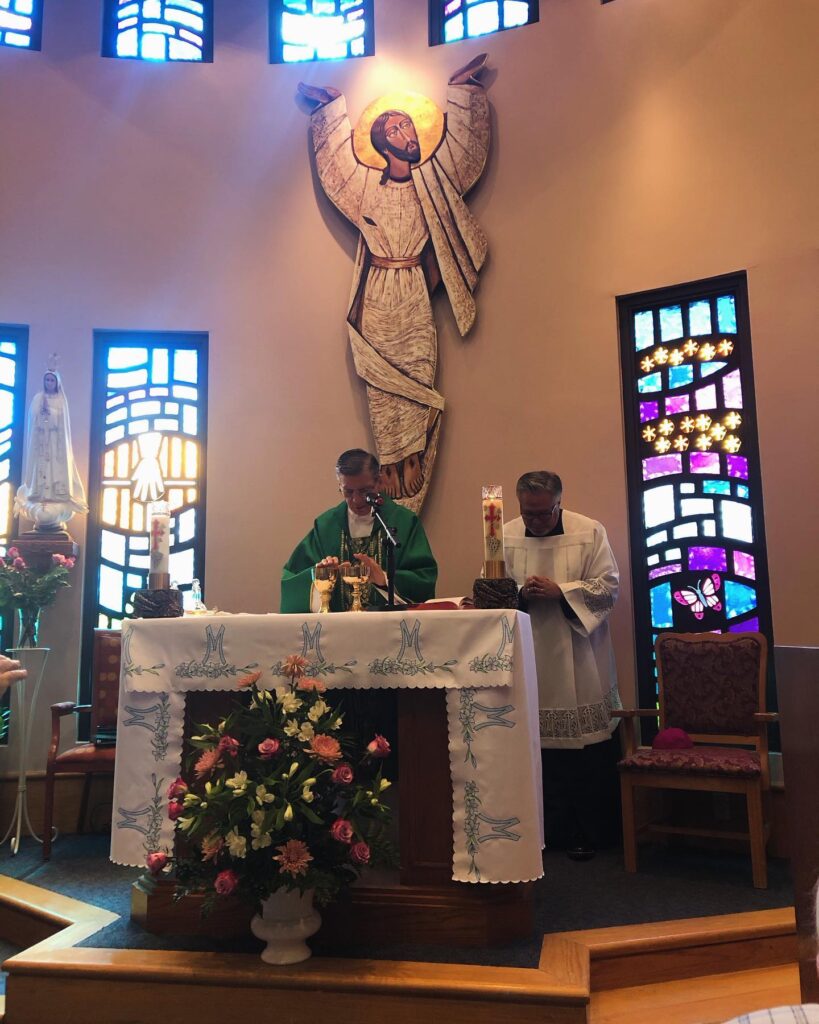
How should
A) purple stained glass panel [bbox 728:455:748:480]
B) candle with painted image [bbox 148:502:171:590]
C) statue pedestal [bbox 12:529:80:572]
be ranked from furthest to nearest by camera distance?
statue pedestal [bbox 12:529:80:572], purple stained glass panel [bbox 728:455:748:480], candle with painted image [bbox 148:502:171:590]

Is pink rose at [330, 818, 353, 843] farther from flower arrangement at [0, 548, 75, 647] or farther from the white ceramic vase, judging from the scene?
flower arrangement at [0, 548, 75, 647]

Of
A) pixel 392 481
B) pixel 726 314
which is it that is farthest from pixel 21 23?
pixel 726 314

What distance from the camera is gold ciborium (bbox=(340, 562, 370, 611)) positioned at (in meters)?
3.24

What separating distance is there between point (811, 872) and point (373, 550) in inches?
101

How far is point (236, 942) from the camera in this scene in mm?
2826

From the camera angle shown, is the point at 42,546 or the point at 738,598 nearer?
the point at 738,598

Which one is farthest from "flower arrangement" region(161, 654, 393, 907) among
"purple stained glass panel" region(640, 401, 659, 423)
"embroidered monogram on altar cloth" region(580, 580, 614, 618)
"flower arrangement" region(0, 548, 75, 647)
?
"purple stained glass panel" region(640, 401, 659, 423)

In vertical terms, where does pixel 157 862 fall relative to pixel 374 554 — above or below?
below

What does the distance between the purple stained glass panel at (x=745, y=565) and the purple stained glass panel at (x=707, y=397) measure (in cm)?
80

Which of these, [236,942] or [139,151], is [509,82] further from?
[236,942]

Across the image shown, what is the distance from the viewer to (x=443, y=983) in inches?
96.4

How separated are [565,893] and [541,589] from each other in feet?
4.30

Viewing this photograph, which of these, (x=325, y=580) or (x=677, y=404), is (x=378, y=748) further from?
(x=677, y=404)

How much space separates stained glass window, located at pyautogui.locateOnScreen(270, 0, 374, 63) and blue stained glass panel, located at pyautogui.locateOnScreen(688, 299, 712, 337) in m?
Result: 2.72
